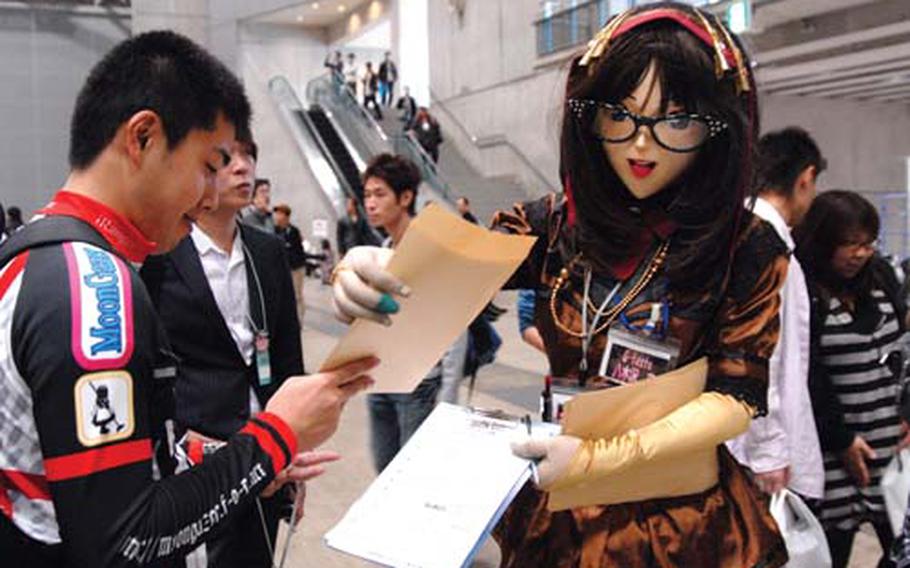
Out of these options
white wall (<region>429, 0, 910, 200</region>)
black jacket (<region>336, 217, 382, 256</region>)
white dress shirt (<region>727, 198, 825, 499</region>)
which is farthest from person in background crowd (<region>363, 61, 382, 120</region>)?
white dress shirt (<region>727, 198, 825, 499</region>)

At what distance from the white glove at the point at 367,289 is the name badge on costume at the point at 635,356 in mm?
416

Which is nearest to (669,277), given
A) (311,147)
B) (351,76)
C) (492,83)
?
(311,147)

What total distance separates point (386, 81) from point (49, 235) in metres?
22.4

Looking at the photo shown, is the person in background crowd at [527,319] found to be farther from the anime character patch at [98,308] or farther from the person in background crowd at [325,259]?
the person in background crowd at [325,259]

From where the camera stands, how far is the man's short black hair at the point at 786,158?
2740 millimetres

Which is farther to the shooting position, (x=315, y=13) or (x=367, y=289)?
(x=315, y=13)

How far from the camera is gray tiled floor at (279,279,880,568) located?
137 inches

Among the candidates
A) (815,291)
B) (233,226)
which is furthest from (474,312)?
(815,291)

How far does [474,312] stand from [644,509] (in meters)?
0.43

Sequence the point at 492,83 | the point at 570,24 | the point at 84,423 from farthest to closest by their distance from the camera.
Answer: the point at 492,83 → the point at 570,24 → the point at 84,423

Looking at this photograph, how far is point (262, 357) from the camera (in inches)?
89.9

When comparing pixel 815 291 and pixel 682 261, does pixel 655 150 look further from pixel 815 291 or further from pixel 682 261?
pixel 815 291

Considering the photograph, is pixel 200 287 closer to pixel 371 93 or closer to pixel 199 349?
pixel 199 349

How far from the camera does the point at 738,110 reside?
1.31 meters
